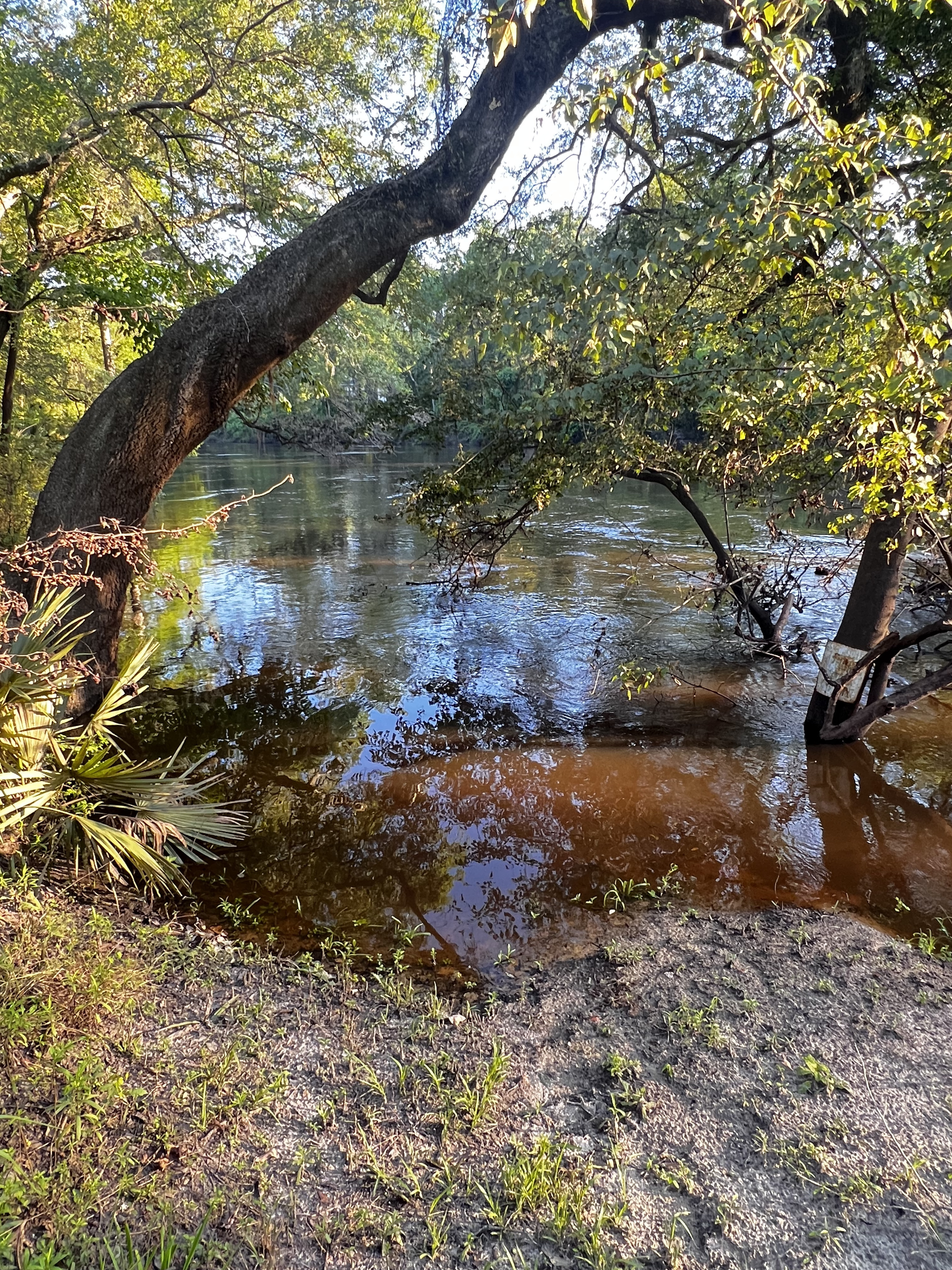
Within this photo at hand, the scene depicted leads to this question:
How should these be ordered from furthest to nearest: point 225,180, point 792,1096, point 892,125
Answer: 1. point 225,180
2. point 892,125
3. point 792,1096

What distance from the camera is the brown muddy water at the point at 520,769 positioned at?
4379mm

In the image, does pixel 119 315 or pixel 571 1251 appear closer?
pixel 571 1251

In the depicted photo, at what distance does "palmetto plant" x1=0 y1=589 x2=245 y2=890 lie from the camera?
3693 millimetres

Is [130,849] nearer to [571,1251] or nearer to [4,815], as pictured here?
[4,815]

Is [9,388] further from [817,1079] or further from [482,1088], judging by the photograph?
[817,1079]

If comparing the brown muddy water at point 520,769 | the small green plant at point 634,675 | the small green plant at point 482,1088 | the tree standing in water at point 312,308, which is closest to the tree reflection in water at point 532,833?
the brown muddy water at point 520,769

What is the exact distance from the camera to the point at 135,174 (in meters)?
9.06

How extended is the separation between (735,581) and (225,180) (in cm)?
763

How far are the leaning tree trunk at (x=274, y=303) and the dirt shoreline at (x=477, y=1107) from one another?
315 centimetres

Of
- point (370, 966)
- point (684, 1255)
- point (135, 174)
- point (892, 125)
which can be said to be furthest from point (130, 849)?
point (135, 174)

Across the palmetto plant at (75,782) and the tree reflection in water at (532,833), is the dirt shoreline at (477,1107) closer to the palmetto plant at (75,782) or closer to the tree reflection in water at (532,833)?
the palmetto plant at (75,782)

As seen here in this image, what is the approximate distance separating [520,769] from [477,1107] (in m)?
3.68

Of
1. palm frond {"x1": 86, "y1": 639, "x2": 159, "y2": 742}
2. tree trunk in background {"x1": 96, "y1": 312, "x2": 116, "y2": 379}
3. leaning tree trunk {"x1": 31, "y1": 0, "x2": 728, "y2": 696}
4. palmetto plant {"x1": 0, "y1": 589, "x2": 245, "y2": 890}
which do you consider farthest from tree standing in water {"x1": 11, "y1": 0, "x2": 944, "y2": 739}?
tree trunk in background {"x1": 96, "y1": 312, "x2": 116, "y2": 379}

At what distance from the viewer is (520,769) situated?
20.6 feet
